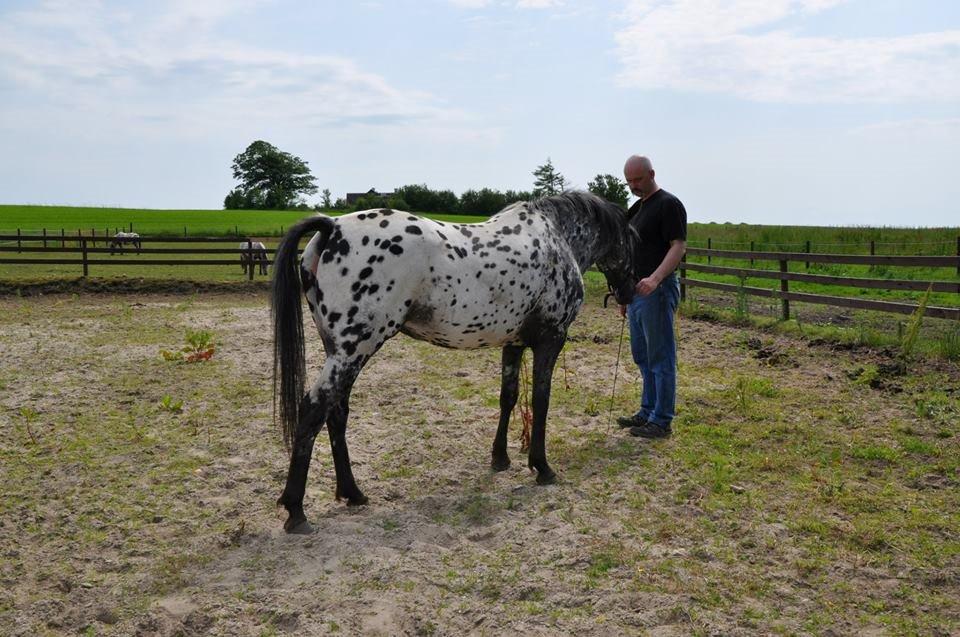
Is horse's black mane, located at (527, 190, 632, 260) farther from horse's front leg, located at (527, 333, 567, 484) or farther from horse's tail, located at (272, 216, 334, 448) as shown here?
horse's tail, located at (272, 216, 334, 448)

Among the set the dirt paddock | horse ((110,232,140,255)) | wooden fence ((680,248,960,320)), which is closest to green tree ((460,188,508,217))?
horse ((110,232,140,255))

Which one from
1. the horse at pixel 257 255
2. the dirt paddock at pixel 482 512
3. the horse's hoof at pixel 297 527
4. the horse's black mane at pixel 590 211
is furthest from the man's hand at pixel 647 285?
the horse at pixel 257 255

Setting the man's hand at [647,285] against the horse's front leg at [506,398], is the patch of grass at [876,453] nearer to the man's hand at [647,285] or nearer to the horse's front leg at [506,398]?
the man's hand at [647,285]

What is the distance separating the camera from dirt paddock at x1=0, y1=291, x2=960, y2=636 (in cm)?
332

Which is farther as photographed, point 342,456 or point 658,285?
point 658,285

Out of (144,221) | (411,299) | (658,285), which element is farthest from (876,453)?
(144,221)

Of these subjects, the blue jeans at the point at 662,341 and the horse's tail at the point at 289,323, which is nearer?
the horse's tail at the point at 289,323

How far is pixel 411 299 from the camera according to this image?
4414 mm

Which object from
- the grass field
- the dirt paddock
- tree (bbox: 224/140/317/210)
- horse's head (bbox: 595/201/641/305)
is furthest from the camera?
tree (bbox: 224/140/317/210)

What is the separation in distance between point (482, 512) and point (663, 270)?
2.42 m

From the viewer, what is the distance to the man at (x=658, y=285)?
592 cm

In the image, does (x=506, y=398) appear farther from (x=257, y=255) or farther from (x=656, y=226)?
(x=257, y=255)

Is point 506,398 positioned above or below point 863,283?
below

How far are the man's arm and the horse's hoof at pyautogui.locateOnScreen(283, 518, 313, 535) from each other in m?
3.01
